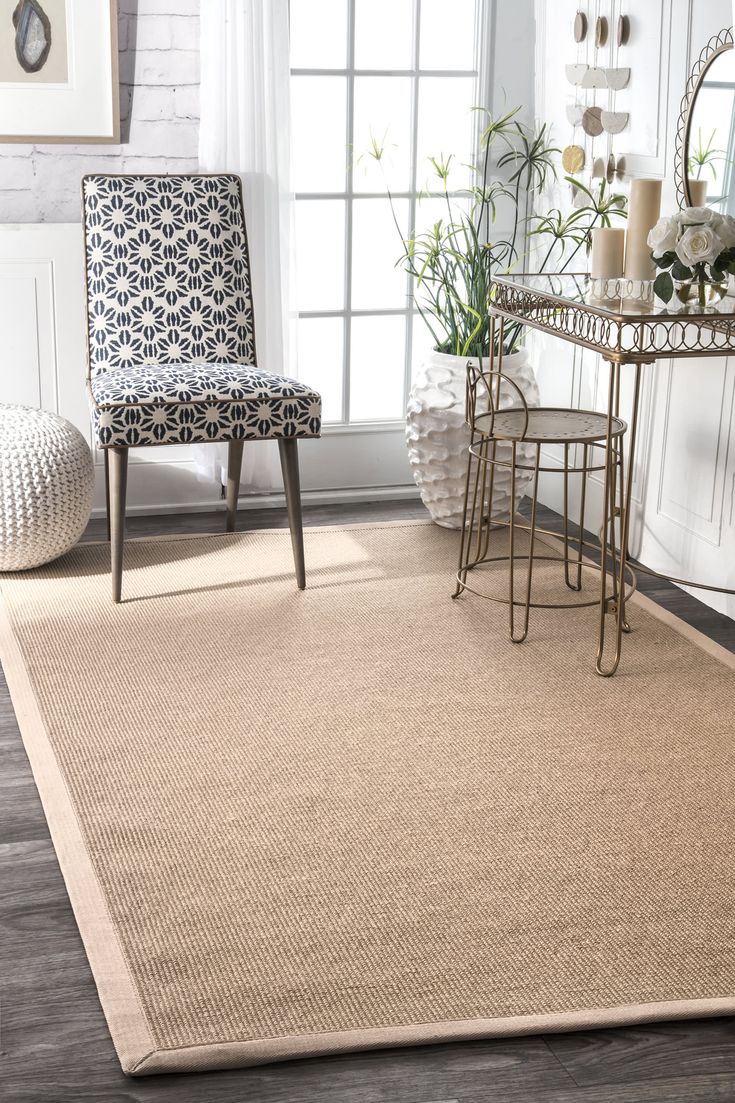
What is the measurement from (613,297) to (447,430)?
0.77 m

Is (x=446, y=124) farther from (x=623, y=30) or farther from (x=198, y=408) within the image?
(x=198, y=408)

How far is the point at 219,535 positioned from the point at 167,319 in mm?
612

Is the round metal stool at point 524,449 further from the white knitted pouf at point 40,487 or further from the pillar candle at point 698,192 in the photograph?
the white knitted pouf at point 40,487

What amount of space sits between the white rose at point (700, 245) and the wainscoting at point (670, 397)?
45cm

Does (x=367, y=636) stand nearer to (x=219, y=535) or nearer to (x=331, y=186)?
(x=219, y=535)

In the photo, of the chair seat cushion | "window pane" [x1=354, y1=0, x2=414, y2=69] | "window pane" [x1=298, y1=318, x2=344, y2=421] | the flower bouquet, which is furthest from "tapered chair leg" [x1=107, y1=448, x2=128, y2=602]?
"window pane" [x1=354, y1=0, x2=414, y2=69]

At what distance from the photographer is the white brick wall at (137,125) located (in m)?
3.48

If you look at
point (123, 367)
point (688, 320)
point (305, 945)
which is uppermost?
point (688, 320)

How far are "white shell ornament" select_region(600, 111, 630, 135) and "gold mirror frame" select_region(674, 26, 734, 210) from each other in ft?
1.03

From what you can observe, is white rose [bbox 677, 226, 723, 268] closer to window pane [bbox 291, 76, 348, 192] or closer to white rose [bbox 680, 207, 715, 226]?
white rose [bbox 680, 207, 715, 226]

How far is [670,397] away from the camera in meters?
3.26

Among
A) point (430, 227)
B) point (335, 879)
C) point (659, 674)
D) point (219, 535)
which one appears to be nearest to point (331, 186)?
point (430, 227)

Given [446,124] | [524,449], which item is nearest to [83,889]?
[524,449]

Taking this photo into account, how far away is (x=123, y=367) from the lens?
3328mm
